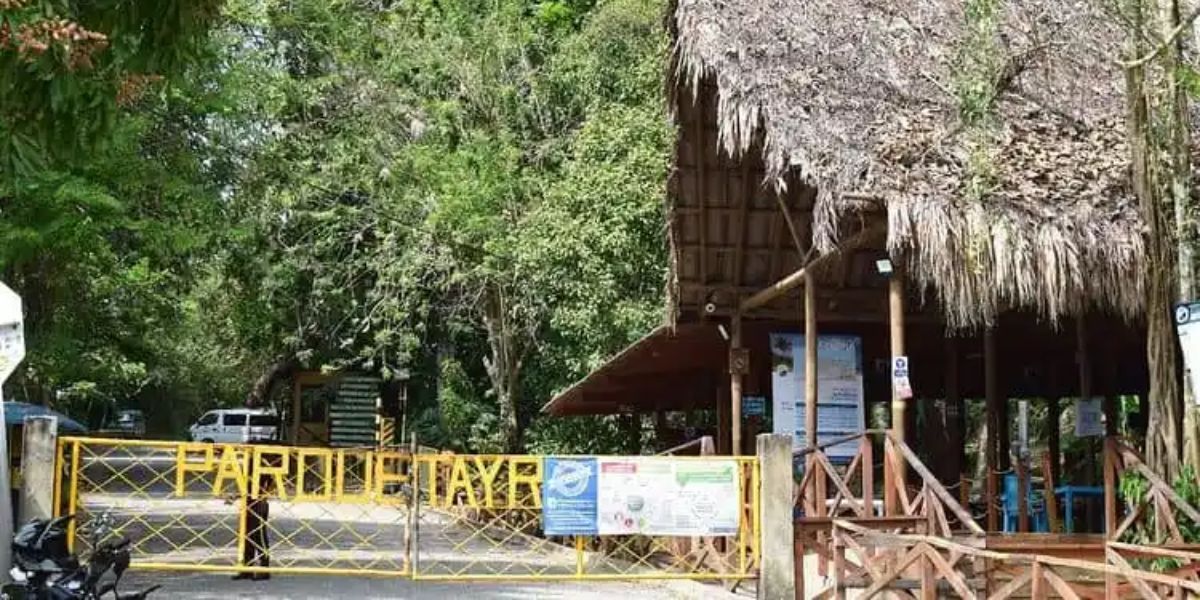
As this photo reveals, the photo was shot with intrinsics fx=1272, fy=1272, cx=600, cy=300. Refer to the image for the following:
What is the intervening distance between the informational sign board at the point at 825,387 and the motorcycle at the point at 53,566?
294 inches

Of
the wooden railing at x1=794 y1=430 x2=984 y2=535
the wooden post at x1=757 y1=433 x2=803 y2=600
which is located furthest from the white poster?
the wooden railing at x1=794 y1=430 x2=984 y2=535

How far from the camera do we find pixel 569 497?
8.91m

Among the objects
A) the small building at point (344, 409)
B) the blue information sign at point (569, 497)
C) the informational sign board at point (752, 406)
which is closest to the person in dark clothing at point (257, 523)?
the blue information sign at point (569, 497)

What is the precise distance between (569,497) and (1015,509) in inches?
256

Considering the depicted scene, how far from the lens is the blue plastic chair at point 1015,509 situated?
13.5 meters

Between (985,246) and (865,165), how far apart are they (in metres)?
1.08

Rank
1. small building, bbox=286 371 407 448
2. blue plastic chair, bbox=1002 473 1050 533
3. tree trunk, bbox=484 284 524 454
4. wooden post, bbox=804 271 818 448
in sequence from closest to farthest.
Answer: wooden post, bbox=804 271 818 448, blue plastic chair, bbox=1002 473 1050 533, tree trunk, bbox=484 284 524 454, small building, bbox=286 371 407 448

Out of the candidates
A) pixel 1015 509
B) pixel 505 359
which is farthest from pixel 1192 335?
pixel 505 359

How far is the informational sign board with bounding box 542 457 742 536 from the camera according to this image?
349 inches

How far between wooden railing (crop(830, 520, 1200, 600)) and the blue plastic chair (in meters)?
4.43

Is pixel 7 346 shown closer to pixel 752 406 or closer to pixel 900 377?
pixel 900 377

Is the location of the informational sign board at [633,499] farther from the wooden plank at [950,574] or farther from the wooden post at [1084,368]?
the wooden post at [1084,368]

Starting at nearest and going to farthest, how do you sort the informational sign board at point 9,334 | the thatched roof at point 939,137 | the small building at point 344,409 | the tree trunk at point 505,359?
the informational sign board at point 9,334
the thatched roof at point 939,137
the tree trunk at point 505,359
the small building at point 344,409

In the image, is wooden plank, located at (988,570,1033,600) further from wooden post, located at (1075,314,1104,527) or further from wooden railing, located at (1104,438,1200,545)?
wooden post, located at (1075,314,1104,527)
